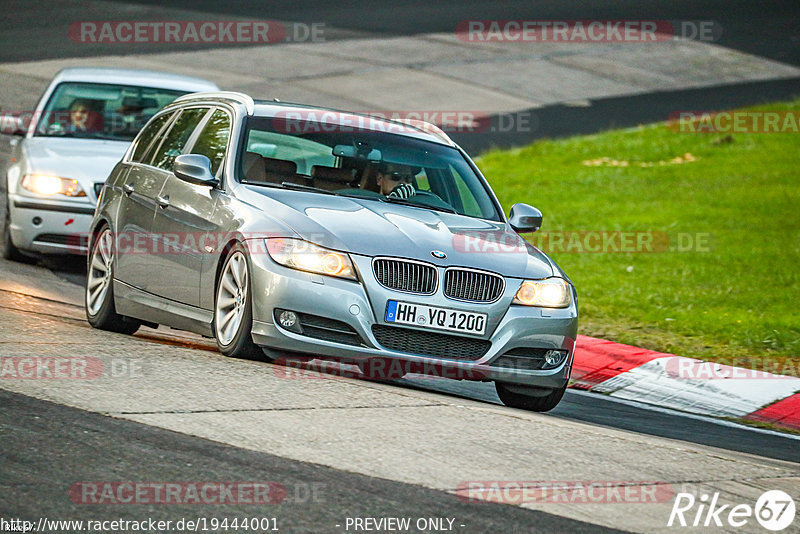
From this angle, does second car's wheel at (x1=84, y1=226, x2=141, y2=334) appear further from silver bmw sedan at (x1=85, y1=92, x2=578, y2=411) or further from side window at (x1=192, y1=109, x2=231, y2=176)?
side window at (x1=192, y1=109, x2=231, y2=176)

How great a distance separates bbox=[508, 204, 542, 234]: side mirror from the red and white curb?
165 centimetres

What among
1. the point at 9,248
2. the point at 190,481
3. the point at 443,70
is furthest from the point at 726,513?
the point at 443,70

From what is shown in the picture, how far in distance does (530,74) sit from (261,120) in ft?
70.9

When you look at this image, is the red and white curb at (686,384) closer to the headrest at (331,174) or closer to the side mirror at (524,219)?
the side mirror at (524,219)

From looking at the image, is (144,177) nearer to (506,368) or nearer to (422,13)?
(506,368)

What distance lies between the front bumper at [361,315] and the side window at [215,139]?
1.32 m

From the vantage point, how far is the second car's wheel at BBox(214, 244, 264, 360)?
7.41 metres

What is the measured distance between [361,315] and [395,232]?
0.59 m

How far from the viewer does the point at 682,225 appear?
17219 millimetres

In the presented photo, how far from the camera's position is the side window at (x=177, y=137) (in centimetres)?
897

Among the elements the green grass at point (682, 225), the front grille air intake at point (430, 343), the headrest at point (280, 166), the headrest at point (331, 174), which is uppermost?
the headrest at point (280, 166)

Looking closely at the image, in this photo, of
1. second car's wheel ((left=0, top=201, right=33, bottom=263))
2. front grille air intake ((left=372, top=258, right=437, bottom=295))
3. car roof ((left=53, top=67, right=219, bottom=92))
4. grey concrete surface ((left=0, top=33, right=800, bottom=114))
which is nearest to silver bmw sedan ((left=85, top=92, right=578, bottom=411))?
front grille air intake ((left=372, top=258, right=437, bottom=295))

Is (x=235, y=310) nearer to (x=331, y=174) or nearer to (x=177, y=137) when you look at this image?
(x=331, y=174)

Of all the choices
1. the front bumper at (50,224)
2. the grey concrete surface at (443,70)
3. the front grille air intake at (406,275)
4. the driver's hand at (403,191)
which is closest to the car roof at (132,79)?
the front bumper at (50,224)
